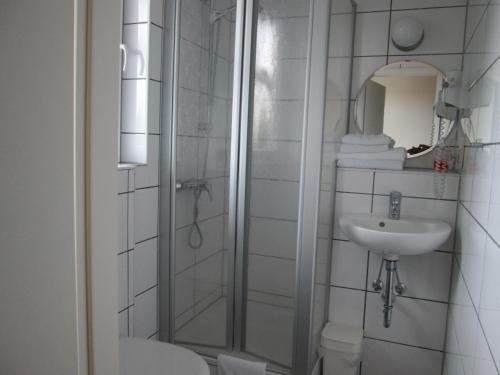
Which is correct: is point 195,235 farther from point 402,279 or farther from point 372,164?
point 402,279

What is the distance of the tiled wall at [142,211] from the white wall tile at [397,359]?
3.96 ft

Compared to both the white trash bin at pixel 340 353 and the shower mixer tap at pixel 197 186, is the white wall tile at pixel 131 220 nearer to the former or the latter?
the shower mixer tap at pixel 197 186

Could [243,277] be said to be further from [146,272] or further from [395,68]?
[395,68]

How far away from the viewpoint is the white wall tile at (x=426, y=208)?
202 centimetres

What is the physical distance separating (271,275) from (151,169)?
768 millimetres

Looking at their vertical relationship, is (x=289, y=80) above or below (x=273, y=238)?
above

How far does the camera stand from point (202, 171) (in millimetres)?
2010

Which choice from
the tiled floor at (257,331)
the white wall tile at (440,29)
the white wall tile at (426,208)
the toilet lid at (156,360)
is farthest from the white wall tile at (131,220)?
the white wall tile at (440,29)

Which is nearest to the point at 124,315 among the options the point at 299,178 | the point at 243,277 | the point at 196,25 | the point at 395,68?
the point at 243,277

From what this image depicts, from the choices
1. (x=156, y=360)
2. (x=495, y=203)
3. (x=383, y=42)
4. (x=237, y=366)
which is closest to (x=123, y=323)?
(x=156, y=360)

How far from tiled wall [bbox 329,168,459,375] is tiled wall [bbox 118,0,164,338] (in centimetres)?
98

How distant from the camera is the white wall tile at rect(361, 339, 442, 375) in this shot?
7.08 feet

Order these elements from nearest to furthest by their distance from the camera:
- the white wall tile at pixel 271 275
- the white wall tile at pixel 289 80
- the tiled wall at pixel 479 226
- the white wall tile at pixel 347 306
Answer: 1. the tiled wall at pixel 479 226
2. the white wall tile at pixel 289 80
3. the white wall tile at pixel 271 275
4. the white wall tile at pixel 347 306

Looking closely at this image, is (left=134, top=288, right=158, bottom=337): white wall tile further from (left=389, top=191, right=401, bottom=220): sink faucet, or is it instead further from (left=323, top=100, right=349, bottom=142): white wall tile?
(left=389, top=191, right=401, bottom=220): sink faucet
